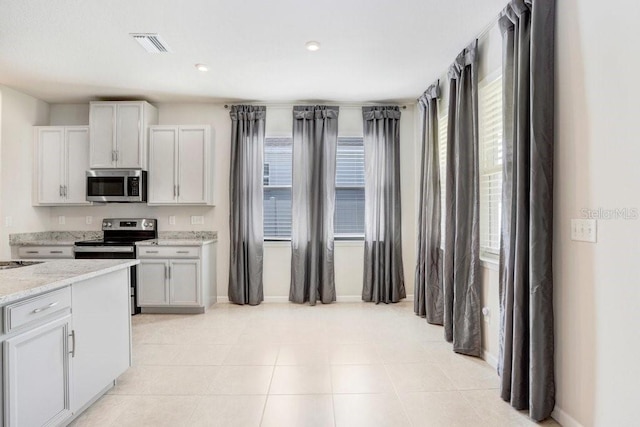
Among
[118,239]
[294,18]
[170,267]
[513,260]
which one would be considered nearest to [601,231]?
[513,260]

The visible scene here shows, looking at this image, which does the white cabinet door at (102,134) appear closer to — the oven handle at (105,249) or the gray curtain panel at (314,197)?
the oven handle at (105,249)

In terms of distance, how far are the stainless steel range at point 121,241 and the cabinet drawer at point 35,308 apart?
7.66ft

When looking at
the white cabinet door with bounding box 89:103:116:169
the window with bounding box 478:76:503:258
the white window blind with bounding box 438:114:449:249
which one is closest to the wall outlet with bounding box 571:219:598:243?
the window with bounding box 478:76:503:258

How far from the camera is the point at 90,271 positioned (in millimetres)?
2061

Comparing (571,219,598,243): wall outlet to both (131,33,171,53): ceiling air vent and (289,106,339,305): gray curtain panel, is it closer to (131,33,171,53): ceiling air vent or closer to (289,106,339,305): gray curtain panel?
(289,106,339,305): gray curtain panel

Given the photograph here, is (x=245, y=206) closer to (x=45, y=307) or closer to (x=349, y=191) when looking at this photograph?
(x=349, y=191)

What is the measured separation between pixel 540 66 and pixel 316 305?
3556 millimetres

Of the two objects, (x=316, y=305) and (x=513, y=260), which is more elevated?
(x=513, y=260)

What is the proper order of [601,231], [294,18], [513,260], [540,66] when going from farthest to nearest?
1. [294,18]
2. [513,260]
3. [540,66]
4. [601,231]

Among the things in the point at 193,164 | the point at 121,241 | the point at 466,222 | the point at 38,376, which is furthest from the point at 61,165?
the point at 466,222

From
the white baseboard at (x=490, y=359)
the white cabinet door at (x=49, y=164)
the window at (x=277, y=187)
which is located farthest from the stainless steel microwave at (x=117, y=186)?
the white baseboard at (x=490, y=359)

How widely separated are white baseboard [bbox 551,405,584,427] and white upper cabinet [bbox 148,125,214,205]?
4007 mm

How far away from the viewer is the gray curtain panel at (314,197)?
14.8ft

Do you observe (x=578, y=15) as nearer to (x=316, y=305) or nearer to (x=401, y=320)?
(x=401, y=320)
